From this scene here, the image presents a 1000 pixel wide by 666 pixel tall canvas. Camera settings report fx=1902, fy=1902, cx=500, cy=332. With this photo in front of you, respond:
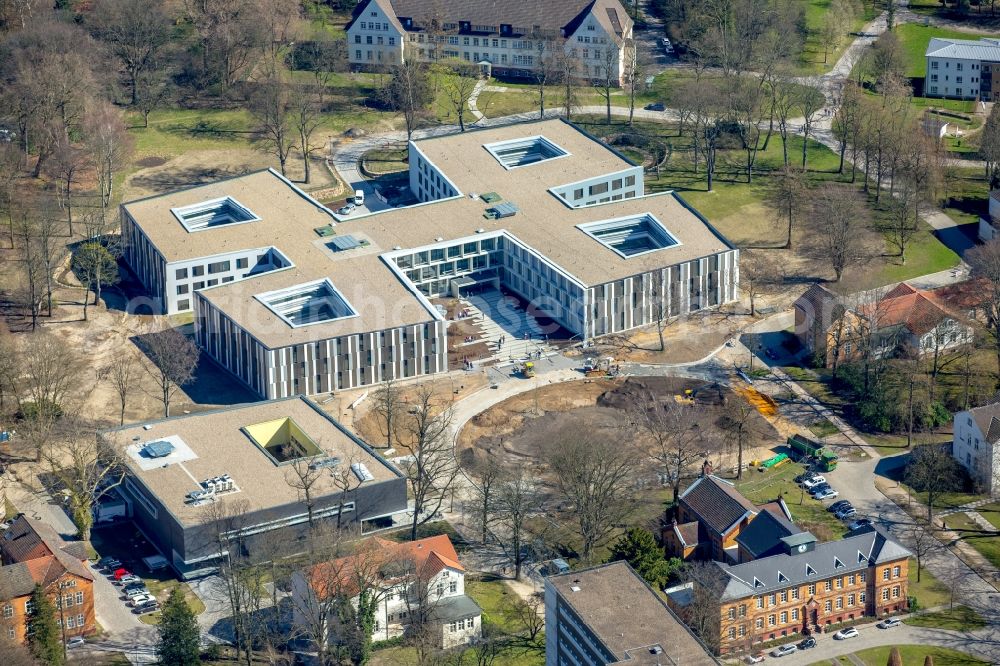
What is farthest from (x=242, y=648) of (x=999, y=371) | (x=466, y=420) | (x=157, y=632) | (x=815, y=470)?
(x=999, y=371)

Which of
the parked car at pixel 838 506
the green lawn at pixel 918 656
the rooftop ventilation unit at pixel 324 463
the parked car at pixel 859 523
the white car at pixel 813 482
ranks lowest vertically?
the green lawn at pixel 918 656

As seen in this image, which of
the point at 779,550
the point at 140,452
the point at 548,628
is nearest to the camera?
the point at 548,628

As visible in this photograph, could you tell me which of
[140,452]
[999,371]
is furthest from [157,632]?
[999,371]

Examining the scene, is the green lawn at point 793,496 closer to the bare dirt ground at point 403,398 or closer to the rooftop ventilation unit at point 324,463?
the bare dirt ground at point 403,398

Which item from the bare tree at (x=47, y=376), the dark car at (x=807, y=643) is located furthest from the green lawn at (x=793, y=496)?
the bare tree at (x=47, y=376)

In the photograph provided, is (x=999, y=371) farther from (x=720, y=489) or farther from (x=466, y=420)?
(x=466, y=420)

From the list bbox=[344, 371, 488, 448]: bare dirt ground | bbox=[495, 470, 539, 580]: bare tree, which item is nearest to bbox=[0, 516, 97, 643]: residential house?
bbox=[344, 371, 488, 448]: bare dirt ground

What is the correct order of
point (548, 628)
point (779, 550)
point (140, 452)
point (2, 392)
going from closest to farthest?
1. point (548, 628)
2. point (779, 550)
3. point (140, 452)
4. point (2, 392)

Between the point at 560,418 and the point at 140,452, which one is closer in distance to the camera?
the point at 140,452
